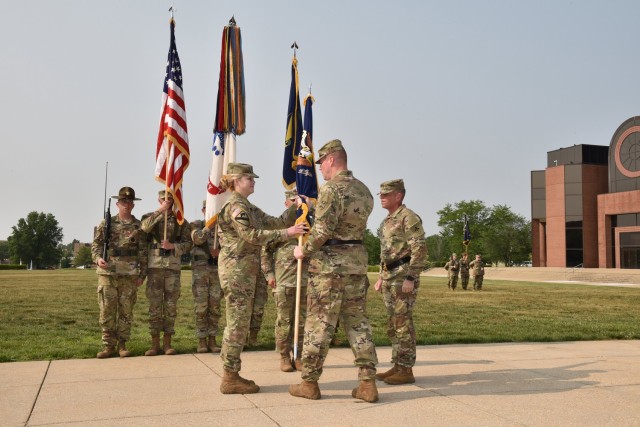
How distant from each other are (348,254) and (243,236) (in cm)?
105

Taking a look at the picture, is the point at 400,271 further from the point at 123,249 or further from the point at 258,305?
the point at 123,249

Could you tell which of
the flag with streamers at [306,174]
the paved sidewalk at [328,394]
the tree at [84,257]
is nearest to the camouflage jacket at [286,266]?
the flag with streamers at [306,174]

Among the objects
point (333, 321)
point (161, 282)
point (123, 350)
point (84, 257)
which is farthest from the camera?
point (84, 257)

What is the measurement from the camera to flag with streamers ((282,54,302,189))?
29.4 feet

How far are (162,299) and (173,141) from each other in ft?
7.53

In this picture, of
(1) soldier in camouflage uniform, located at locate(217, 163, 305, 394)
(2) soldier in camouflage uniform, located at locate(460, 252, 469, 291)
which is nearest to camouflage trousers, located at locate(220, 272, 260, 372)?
(1) soldier in camouflage uniform, located at locate(217, 163, 305, 394)

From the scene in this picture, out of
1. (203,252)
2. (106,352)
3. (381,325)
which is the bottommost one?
(381,325)

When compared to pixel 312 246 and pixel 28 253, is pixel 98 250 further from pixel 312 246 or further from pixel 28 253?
pixel 28 253

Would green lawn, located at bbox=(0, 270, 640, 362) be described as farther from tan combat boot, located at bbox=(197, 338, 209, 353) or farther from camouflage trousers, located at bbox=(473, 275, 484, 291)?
camouflage trousers, located at bbox=(473, 275, 484, 291)

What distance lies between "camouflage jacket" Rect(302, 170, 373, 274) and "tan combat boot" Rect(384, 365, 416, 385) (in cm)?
134

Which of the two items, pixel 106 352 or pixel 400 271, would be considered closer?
pixel 400 271

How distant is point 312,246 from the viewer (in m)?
5.45

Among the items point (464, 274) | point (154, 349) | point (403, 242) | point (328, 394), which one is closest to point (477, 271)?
point (464, 274)

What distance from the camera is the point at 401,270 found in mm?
6578
